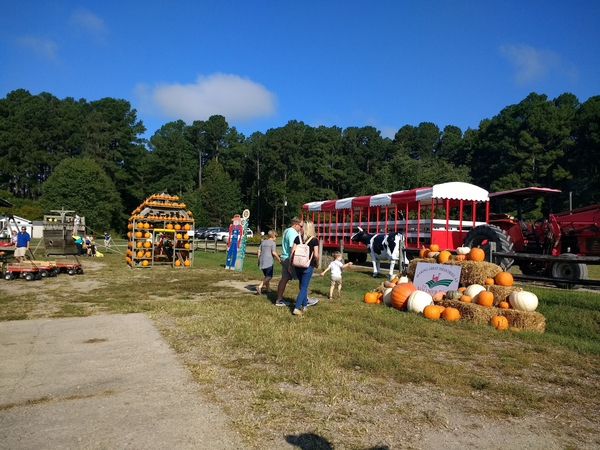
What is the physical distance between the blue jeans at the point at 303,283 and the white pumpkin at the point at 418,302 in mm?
1978

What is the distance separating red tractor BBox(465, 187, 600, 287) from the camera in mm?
13258

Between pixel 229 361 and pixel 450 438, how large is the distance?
9.29ft

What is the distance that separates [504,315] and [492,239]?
20.0ft

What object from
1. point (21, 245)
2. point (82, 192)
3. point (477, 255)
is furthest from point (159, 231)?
point (82, 192)

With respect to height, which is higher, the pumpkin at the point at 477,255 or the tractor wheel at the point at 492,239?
the tractor wheel at the point at 492,239

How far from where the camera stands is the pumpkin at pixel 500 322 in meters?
7.96

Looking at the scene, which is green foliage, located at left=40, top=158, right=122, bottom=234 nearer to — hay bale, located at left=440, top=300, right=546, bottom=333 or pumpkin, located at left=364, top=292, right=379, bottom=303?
pumpkin, located at left=364, top=292, right=379, bottom=303

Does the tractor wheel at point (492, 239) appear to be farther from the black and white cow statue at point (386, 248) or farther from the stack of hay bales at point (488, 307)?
the stack of hay bales at point (488, 307)

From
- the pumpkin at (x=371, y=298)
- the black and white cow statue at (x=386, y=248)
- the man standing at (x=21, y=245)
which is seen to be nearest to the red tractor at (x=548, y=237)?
the black and white cow statue at (x=386, y=248)

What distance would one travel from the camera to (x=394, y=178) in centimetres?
5200

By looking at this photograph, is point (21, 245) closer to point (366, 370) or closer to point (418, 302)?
point (418, 302)

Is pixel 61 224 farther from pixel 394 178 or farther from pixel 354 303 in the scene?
pixel 394 178

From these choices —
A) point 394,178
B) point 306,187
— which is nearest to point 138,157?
point 306,187

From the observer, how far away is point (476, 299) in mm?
8984
